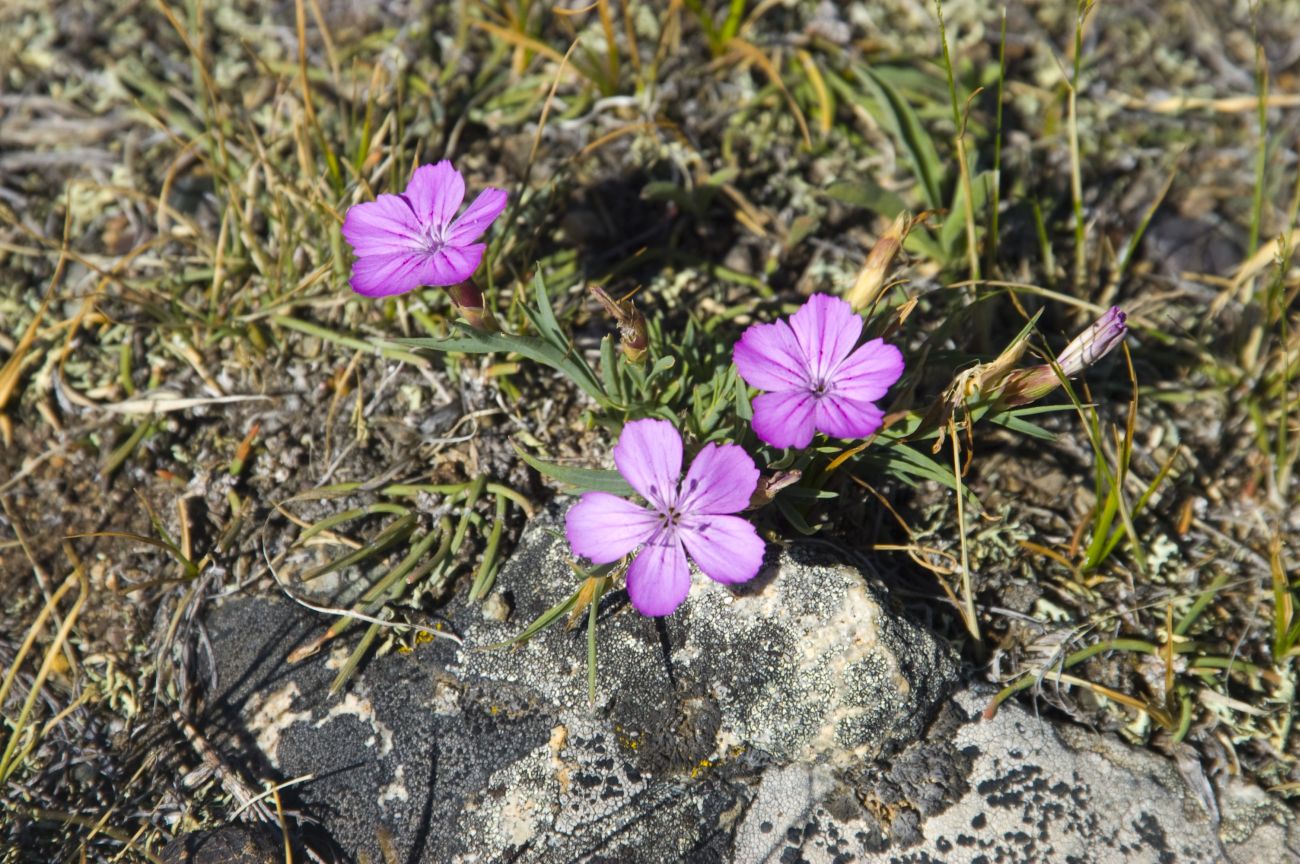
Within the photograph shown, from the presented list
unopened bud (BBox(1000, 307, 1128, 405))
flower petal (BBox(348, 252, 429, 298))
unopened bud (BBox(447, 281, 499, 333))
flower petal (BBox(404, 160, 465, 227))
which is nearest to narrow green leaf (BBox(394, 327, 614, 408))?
unopened bud (BBox(447, 281, 499, 333))

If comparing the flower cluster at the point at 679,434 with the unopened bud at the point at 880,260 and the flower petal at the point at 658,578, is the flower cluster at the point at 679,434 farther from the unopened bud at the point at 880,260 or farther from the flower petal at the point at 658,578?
the unopened bud at the point at 880,260

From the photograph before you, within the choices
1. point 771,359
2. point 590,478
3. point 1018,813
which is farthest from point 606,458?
point 1018,813

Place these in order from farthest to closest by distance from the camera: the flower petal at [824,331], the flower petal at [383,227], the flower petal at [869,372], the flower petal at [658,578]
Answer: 1. the flower petal at [383,227]
2. the flower petal at [824,331]
3. the flower petal at [869,372]
4. the flower petal at [658,578]

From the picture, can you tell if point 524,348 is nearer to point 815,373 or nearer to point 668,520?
point 668,520

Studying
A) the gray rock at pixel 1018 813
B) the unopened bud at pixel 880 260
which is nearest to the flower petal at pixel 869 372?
the unopened bud at pixel 880 260

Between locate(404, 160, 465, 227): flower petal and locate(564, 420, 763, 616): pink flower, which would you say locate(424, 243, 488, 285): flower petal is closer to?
locate(404, 160, 465, 227): flower petal

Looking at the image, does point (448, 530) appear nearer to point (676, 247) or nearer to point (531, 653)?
point (531, 653)
